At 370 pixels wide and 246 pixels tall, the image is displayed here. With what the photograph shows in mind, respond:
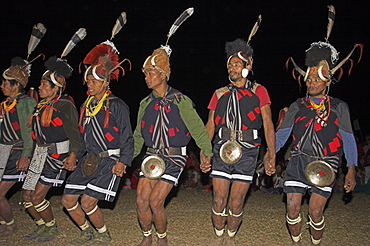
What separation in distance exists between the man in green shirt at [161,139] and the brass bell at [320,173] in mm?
1189

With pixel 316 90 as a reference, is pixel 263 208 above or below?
below

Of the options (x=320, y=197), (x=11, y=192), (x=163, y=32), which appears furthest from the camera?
(x=163, y=32)

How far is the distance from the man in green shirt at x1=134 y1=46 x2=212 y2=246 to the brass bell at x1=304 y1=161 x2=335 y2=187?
1.19m

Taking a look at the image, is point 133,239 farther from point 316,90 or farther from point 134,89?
point 134,89

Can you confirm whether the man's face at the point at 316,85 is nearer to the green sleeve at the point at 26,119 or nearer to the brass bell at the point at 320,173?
the brass bell at the point at 320,173

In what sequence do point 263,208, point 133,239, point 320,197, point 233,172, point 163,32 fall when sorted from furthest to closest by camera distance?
point 163,32, point 263,208, point 133,239, point 233,172, point 320,197

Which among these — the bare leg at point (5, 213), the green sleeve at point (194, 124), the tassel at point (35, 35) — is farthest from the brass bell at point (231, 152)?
the tassel at point (35, 35)

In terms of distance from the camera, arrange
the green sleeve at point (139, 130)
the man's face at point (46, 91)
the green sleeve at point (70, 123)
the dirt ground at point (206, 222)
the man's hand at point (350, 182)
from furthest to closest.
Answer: the man's face at point (46, 91) < the dirt ground at point (206, 222) < the green sleeve at point (70, 123) < the green sleeve at point (139, 130) < the man's hand at point (350, 182)

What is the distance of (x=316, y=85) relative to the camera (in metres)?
4.84

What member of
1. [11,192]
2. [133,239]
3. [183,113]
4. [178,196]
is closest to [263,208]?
[178,196]

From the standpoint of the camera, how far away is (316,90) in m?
4.84

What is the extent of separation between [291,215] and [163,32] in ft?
44.3

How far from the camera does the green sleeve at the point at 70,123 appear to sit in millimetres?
5227

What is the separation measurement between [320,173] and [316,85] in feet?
3.51
